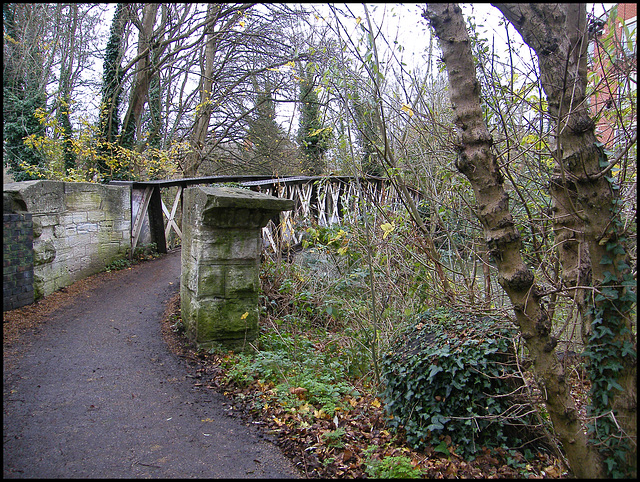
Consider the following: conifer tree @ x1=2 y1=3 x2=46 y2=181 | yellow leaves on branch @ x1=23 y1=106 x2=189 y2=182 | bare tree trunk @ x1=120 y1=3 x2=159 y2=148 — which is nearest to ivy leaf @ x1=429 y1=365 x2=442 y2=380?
yellow leaves on branch @ x1=23 y1=106 x2=189 y2=182

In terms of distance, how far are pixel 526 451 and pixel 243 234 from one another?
3.11 metres

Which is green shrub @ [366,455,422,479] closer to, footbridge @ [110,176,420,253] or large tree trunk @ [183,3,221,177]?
footbridge @ [110,176,420,253]

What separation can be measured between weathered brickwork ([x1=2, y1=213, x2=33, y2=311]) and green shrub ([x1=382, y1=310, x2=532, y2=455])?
4.56 m

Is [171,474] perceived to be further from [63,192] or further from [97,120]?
[97,120]

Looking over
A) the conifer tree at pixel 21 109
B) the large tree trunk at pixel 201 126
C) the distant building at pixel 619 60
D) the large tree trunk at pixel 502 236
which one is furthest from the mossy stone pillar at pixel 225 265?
the large tree trunk at pixel 201 126

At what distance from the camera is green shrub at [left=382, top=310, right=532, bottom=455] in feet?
8.98

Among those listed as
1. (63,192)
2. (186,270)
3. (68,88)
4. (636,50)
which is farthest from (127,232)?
(636,50)

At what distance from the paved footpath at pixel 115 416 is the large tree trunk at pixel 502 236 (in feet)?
5.33

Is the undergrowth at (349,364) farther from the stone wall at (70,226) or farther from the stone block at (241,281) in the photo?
the stone wall at (70,226)

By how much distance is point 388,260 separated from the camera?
450cm

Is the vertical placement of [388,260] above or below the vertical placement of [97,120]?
below

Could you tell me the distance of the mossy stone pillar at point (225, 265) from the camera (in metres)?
4.23

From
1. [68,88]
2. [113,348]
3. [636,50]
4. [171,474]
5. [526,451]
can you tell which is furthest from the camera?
[68,88]

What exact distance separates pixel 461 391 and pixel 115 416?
8.21 feet
